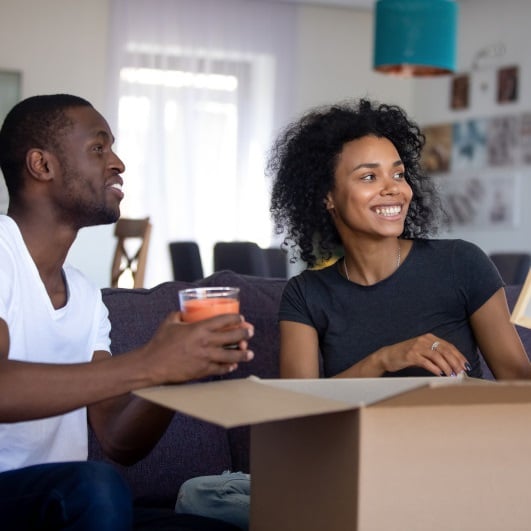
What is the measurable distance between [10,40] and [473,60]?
3.45 metres

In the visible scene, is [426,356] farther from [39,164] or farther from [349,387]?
[39,164]

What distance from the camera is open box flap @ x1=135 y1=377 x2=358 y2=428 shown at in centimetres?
105

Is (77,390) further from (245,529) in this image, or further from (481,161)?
(481,161)

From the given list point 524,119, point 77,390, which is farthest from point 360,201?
point 524,119

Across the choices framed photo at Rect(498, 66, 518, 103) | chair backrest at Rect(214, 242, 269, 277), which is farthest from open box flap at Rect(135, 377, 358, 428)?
framed photo at Rect(498, 66, 518, 103)

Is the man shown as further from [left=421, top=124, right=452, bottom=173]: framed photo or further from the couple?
[left=421, top=124, right=452, bottom=173]: framed photo

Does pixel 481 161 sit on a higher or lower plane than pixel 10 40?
lower

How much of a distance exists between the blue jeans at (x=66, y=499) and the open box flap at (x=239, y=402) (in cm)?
18

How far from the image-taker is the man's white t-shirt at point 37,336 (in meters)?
1.55

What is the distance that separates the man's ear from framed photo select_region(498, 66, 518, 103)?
5.79 meters

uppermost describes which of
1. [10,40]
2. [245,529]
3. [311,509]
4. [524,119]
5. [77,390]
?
[10,40]

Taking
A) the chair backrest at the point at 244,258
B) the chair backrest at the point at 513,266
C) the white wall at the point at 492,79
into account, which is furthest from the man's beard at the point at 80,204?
the white wall at the point at 492,79

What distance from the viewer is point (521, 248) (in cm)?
704

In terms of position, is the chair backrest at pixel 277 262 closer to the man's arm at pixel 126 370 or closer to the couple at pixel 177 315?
the couple at pixel 177 315
